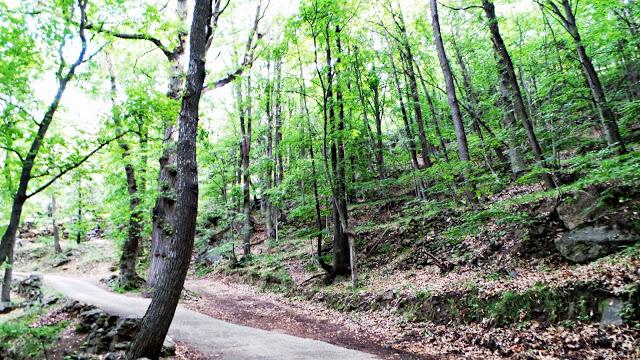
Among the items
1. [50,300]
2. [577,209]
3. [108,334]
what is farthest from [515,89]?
[50,300]

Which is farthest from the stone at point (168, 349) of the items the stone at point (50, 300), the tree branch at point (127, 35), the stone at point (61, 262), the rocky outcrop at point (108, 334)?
the stone at point (61, 262)

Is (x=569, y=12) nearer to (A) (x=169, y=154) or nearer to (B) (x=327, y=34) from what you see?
(B) (x=327, y=34)

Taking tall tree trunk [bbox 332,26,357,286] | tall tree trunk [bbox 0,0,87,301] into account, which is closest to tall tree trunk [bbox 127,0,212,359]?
tall tree trunk [bbox 0,0,87,301]

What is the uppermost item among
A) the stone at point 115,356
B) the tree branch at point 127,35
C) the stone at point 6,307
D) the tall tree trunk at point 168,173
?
the tree branch at point 127,35

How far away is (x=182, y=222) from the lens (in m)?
5.40

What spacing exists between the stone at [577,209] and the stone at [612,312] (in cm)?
244

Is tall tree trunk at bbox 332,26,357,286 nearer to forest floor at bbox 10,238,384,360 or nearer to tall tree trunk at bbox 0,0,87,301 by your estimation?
forest floor at bbox 10,238,384,360

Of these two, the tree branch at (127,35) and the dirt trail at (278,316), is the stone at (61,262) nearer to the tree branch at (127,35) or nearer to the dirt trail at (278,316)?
the dirt trail at (278,316)

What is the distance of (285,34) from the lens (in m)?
12.0

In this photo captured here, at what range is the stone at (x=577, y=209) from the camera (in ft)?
23.4

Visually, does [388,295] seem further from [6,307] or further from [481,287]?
[6,307]

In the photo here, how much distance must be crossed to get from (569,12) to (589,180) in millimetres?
5159

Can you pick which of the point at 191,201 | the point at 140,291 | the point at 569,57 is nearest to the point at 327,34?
the point at 569,57

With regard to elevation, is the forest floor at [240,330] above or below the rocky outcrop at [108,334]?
below
